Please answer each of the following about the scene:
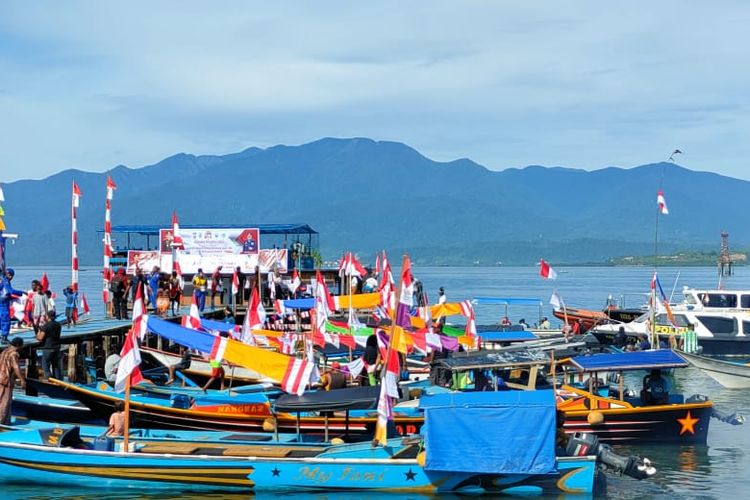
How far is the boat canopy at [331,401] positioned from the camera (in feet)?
67.9

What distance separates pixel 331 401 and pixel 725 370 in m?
20.8

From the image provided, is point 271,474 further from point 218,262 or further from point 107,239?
point 218,262

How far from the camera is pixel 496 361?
23.9m

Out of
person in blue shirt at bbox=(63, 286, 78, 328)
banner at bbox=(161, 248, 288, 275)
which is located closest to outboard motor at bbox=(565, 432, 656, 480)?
person in blue shirt at bbox=(63, 286, 78, 328)

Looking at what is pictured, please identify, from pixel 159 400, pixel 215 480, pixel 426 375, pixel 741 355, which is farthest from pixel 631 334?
pixel 215 480

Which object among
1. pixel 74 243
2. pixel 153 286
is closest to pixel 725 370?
pixel 153 286

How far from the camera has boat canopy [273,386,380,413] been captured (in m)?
20.7

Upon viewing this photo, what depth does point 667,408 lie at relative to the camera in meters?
24.6

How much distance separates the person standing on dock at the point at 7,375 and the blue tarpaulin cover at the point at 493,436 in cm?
924

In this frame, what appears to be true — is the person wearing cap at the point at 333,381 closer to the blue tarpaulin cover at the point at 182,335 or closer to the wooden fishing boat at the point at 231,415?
the wooden fishing boat at the point at 231,415

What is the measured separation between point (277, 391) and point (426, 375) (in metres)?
5.69

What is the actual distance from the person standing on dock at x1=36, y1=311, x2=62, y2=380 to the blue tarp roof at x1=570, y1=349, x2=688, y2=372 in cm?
1396

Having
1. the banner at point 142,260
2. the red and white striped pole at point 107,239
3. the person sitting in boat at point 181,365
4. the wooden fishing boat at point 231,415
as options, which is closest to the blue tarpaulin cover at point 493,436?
the wooden fishing boat at point 231,415

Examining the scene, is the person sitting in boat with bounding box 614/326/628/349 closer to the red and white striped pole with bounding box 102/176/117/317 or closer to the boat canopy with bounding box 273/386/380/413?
the red and white striped pole with bounding box 102/176/117/317
